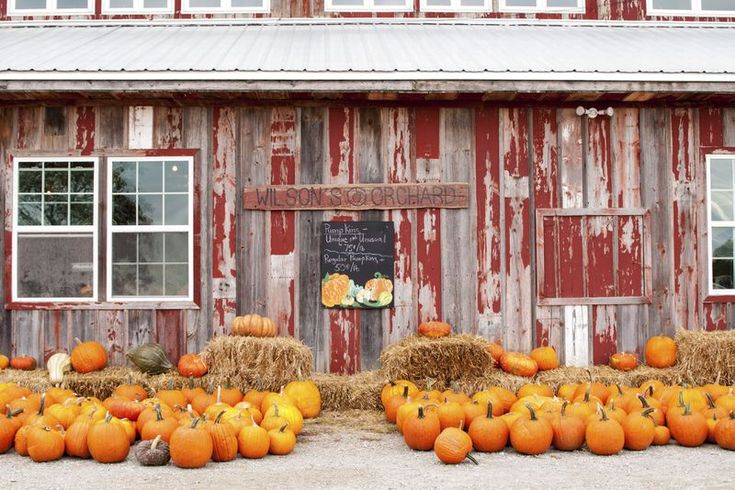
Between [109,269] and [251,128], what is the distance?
7.56 feet

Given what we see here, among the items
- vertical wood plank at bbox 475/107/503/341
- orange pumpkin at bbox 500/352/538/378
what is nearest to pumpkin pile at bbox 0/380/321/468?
orange pumpkin at bbox 500/352/538/378

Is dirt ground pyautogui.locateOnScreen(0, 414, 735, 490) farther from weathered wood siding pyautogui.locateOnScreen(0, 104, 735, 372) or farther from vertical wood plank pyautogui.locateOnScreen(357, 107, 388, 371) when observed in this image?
weathered wood siding pyautogui.locateOnScreen(0, 104, 735, 372)

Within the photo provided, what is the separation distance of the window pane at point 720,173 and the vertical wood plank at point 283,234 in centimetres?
497

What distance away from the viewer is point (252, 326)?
7.81 metres

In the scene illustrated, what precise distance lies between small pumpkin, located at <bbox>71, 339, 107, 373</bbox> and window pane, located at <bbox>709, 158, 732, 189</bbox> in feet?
24.1

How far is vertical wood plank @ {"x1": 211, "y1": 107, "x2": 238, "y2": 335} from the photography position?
8.23m

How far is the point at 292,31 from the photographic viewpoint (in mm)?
10070

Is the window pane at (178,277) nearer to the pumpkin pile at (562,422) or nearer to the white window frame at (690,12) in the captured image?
the pumpkin pile at (562,422)

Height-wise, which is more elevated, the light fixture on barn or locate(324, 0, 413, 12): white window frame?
locate(324, 0, 413, 12): white window frame

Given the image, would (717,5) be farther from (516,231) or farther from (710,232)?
(516,231)

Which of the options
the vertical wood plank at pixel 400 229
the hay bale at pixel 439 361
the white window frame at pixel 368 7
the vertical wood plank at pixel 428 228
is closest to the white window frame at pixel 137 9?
the white window frame at pixel 368 7

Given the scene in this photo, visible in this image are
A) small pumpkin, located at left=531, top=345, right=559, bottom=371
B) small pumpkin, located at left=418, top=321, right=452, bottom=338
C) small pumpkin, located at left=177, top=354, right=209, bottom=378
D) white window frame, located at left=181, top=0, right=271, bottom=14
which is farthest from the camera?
white window frame, located at left=181, top=0, right=271, bottom=14

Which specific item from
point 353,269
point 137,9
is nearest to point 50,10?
point 137,9

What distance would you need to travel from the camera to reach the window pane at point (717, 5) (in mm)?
10969
